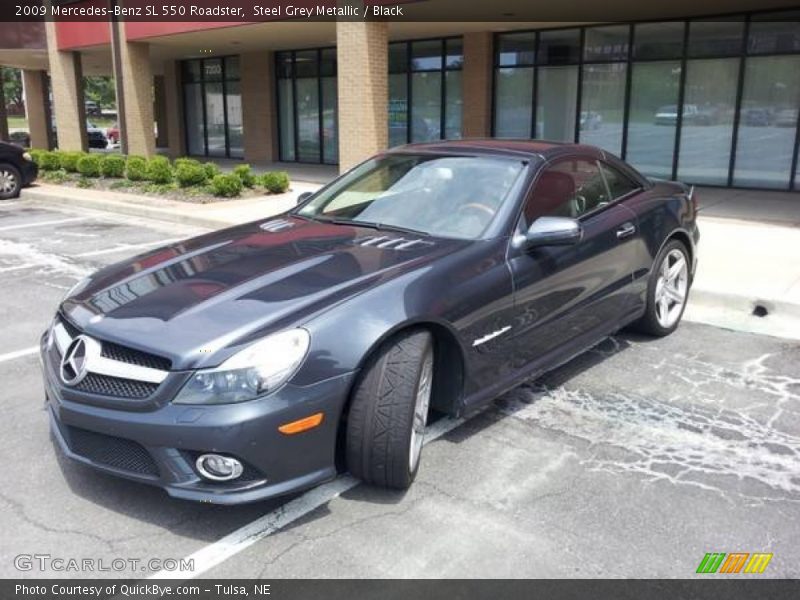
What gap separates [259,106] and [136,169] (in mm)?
6248

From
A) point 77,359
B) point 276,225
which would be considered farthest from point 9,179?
point 77,359

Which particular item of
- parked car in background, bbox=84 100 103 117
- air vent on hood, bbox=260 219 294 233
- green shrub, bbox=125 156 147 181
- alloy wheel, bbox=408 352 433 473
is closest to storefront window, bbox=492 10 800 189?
green shrub, bbox=125 156 147 181

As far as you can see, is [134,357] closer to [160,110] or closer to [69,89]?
[69,89]

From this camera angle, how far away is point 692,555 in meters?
3.04

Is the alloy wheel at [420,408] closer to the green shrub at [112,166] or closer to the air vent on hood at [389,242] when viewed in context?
the air vent on hood at [389,242]

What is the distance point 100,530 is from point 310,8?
11.8 m

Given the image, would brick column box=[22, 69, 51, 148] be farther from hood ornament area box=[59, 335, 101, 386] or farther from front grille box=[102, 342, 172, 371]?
front grille box=[102, 342, 172, 371]

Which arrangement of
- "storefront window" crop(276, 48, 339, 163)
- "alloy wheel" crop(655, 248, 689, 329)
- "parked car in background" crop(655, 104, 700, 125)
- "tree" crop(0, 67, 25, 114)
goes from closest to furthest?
"alloy wheel" crop(655, 248, 689, 329)
"parked car in background" crop(655, 104, 700, 125)
"storefront window" crop(276, 48, 339, 163)
"tree" crop(0, 67, 25, 114)

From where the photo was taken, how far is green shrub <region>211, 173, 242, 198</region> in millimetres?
13297

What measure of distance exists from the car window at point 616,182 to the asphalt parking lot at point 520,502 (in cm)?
128

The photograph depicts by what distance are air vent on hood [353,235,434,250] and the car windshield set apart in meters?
0.17

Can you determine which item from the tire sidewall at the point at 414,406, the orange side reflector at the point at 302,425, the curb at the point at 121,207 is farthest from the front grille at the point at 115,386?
the curb at the point at 121,207

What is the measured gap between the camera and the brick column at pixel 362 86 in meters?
12.8

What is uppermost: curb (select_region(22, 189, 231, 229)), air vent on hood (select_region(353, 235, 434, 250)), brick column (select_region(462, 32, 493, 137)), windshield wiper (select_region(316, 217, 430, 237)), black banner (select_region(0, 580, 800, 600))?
brick column (select_region(462, 32, 493, 137))
